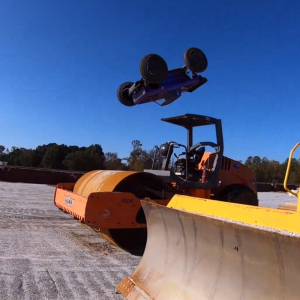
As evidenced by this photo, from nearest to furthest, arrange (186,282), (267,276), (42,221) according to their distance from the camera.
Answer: (267,276)
(186,282)
(42,221)

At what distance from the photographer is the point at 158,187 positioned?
6266mm

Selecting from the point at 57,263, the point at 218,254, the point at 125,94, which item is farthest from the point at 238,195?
the point at 218,254

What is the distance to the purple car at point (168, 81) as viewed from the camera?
622 cm

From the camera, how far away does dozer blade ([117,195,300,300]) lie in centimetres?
239

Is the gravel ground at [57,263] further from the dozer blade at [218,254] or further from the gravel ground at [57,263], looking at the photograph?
the dozer blade at [218,254]

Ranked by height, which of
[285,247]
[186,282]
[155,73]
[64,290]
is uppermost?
[155,73]

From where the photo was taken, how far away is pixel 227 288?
9.39ft

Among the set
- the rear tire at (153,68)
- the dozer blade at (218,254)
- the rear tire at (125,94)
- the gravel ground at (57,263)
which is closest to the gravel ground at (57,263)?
the gravel ground at (57,263)

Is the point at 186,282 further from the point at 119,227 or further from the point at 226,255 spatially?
the point at 119,227

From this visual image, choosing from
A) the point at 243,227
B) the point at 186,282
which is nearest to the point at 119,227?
the point at 186,282

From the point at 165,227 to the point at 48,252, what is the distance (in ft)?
8.26

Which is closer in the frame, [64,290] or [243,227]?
[243,227]

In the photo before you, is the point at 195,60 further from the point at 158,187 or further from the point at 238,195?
the point at 238,195

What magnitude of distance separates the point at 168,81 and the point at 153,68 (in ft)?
1.99
